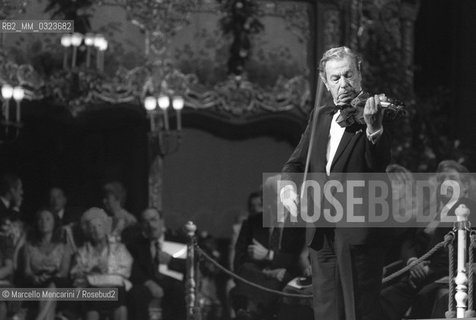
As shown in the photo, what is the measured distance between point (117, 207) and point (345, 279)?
6.61 m

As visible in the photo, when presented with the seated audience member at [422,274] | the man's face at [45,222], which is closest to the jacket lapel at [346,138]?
the seated audience member at [422,274]

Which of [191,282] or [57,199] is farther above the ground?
[57,199]

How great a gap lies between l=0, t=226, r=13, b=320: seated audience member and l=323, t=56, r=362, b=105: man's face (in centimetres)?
587

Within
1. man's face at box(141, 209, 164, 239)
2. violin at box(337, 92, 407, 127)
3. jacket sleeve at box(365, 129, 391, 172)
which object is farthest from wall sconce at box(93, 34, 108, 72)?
jacket sleeve at box(365, 129, 391, 172)

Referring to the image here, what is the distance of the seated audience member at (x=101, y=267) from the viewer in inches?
483

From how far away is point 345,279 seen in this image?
274 inches

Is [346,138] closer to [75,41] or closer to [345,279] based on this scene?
[345,279]

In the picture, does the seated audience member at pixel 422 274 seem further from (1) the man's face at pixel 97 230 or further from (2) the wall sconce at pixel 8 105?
(2) the wall sconce at pixel 8 105

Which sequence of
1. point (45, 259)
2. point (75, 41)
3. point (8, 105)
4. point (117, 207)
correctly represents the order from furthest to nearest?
point (75, 41)
point (8, 105)
point (117, 207)
point (45, 259)

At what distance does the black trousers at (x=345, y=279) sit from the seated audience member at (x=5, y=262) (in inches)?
223

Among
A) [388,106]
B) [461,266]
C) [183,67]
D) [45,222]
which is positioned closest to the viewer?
[388,106]

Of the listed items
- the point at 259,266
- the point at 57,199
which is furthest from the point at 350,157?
the point at 57,199

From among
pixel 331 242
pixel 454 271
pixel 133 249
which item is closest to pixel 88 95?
pixel 133 249

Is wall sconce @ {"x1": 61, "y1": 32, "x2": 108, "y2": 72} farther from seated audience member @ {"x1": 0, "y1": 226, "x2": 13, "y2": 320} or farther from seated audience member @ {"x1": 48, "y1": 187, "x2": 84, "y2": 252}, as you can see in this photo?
seated audience member @ {"x1": 0, "y1": 226, "x2": 13, "y2": 320}
